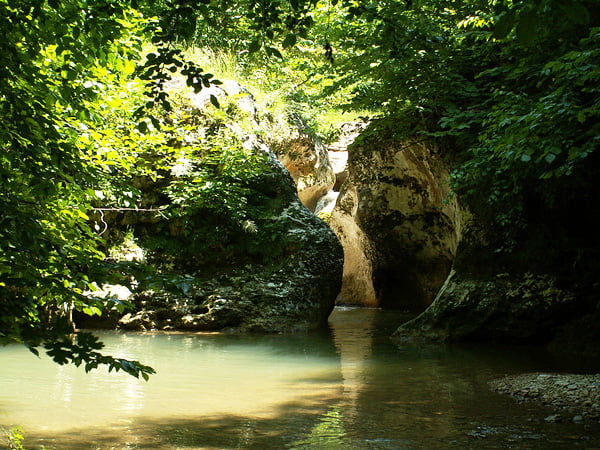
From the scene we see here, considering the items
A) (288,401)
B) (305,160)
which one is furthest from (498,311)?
(305,160)

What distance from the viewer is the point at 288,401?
16.7 feet

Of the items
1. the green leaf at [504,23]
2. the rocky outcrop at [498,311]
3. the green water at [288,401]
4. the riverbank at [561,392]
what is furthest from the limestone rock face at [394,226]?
the green leaf at [504,23]

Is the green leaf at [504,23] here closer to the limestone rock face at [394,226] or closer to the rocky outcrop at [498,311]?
the rocky outcrop at [498,311]

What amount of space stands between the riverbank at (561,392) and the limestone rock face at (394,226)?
627 cm

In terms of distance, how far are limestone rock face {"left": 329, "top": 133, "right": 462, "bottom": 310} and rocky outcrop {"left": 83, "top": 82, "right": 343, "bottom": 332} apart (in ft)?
7.25

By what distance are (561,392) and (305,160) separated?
551 inches

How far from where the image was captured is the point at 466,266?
31.6 feet

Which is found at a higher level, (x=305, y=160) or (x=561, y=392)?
(x=305, y=160)

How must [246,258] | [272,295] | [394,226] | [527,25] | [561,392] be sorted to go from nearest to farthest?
[527,25]
[561,392]
[272,295]
[246,258]
[394,226]

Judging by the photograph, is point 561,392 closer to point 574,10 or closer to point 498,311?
point 498,311

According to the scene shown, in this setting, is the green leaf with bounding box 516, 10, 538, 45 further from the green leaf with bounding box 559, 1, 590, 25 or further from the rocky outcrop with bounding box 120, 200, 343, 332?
the rocky outcrop with bounding box 120, 200, 343, 332

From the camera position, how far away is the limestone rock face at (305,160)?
682 inches

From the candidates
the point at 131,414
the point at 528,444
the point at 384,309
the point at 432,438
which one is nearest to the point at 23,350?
the point at 131,414

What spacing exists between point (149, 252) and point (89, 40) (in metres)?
8.76
